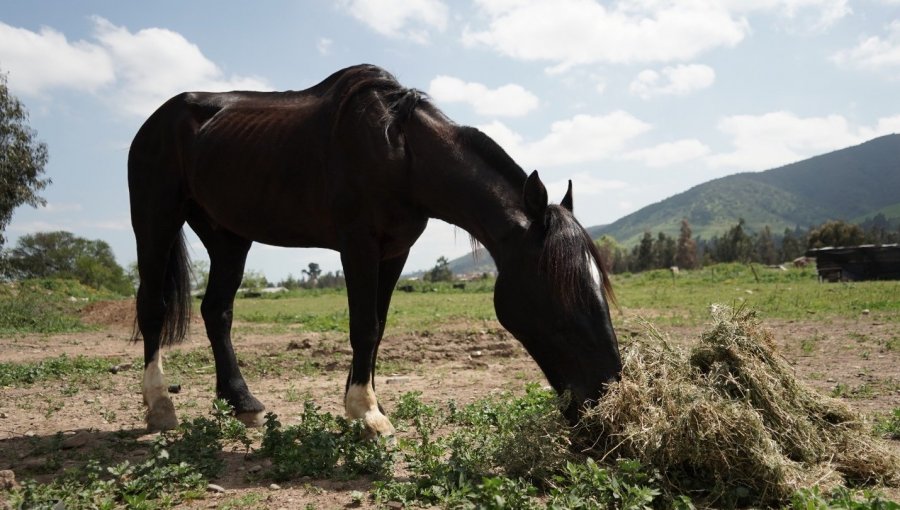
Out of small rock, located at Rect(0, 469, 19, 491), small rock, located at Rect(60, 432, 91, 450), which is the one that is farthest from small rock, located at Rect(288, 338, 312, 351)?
small rock, located at Rect(0, 469, 19, 491)

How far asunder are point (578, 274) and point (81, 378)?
588 centimetres

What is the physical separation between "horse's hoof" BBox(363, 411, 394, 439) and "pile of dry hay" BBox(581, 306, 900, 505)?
1.32m

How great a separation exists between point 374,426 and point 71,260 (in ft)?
191

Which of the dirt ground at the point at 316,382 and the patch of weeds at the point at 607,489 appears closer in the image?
the patch of weeds at the point at 607,489

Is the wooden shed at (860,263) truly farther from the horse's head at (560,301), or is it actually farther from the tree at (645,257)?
the tree at (645,257)

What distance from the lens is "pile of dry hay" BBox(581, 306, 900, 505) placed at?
2.79m

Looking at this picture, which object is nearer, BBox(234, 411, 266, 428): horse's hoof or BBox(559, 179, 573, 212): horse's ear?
BBox(559, 179, 573, 212): horse's ear

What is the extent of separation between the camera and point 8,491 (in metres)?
2.93

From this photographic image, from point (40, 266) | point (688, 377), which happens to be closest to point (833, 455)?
point (688, 377)

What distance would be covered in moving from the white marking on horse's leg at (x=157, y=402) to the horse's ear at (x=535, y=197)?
9.87 feet

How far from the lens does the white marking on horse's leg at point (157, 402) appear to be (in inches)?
172

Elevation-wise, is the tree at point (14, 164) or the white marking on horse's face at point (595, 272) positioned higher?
the tree at point (14, 164)

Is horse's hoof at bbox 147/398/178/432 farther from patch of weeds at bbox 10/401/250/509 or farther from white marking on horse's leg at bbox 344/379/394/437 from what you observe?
white marking on horse's leg at bbox 344/379/394/437

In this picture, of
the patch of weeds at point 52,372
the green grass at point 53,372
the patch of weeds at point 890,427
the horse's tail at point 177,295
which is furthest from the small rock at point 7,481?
the patch of weeds at point 890,427
